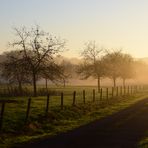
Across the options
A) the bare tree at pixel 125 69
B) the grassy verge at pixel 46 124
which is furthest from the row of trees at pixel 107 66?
the grassy verge at pixel 46 124

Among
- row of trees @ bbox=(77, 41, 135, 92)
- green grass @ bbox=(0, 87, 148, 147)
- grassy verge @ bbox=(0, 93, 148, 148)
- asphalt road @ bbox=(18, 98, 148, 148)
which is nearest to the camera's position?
asphalt road @ bbox=(18, 98, 148, 148)

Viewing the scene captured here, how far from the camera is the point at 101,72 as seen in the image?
289ft

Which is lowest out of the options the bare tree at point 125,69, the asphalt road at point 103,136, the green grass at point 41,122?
the asphalt road at point 103,136

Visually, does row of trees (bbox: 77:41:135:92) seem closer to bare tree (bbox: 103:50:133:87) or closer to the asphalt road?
bare tree (bbox: 103:50:133:87)

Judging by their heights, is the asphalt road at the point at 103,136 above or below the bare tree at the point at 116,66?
below

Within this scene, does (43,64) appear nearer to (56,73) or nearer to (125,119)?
(56,73)

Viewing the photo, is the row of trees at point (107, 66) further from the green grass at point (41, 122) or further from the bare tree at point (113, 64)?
the green grass at point (41, 122)

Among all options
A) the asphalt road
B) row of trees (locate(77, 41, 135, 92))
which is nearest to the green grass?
the asphalt road

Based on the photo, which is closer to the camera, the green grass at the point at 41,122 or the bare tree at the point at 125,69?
the green grass at the point at 41,122

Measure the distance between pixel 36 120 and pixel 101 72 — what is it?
204ft

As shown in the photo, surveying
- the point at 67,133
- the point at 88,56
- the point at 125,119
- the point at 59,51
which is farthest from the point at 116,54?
the point at 67,133

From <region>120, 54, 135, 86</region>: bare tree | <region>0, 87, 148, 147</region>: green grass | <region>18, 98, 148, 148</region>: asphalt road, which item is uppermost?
<region>120, 54, 135, 86</region>: bare tree

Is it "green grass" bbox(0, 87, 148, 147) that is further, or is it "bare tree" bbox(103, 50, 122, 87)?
"bare tree" bbox(103, 50, 122, 87)

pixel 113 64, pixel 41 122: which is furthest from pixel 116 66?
pixel 41 122
